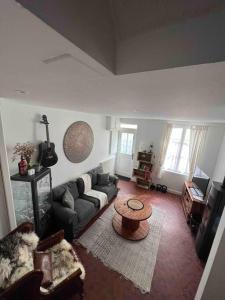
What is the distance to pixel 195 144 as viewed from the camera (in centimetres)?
387

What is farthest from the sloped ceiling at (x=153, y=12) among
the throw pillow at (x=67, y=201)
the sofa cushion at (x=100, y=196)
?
the sofa cushion at (x=100, y=196)

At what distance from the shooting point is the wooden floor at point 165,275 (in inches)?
69.0

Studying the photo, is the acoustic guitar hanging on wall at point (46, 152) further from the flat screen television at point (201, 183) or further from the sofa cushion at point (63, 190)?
the flat screen television at point (201, 183)

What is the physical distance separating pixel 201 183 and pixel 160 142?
5.54 ft

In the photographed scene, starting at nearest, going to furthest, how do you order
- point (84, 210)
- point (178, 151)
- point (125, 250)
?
point (125, 250), point (84, 210), point (178, 151)

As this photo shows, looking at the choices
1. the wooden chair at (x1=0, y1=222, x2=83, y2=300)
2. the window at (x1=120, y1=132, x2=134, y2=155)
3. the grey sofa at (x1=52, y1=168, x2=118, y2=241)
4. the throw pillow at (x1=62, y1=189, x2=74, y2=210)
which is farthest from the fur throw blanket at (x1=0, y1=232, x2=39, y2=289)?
the window at (x1=120, y1=132, x2=134, y2=155)

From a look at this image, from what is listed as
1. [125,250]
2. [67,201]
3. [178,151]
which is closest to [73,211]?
[67,201]

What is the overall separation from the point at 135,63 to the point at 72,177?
3147mm

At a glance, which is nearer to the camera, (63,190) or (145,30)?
(145,30)

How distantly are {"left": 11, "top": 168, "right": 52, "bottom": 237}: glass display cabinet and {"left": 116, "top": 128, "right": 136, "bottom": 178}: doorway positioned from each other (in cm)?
339

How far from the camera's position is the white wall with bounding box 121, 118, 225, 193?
3631mm

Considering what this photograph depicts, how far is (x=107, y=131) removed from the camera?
4.54 metres

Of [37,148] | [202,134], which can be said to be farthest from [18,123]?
[202,134]

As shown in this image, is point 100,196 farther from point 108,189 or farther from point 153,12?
point 153,12
